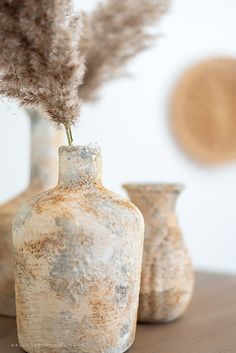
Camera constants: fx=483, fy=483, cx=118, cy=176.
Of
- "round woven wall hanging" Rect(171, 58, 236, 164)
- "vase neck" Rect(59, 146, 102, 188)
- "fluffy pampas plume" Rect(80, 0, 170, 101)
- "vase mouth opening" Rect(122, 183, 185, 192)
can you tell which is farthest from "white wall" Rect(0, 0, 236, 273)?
"vase neck" Rect(59, 146, 102, 188)

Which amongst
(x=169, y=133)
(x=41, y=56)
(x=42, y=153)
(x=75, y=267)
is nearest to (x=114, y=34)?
(x=42, y=153)

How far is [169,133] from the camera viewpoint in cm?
209

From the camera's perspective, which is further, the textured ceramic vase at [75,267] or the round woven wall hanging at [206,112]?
the round woven wall hanging at [206,112]

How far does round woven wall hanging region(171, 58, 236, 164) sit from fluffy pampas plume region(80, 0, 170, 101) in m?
1.06

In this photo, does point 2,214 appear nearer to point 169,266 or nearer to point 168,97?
point 169,266

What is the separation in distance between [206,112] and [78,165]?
1.49m

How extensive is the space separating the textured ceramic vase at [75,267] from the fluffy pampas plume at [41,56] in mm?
82

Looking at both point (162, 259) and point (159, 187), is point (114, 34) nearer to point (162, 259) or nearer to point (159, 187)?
point (159, 187)

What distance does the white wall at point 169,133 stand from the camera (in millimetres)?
1965

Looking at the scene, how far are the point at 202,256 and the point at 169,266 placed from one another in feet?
4.39

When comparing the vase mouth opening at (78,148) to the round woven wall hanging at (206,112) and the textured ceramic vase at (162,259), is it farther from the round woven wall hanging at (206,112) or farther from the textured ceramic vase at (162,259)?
the round woven wall hanging at (206,112)

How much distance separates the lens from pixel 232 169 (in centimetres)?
215

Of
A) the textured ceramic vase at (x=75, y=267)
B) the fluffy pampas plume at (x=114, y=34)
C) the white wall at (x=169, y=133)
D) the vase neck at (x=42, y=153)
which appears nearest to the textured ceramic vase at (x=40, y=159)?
the vase neck at (x=42, y=153)

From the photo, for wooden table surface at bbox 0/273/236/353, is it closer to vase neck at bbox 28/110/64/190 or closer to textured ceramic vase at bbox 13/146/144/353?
textured ceramic vase at bbox 13/146/144/353
